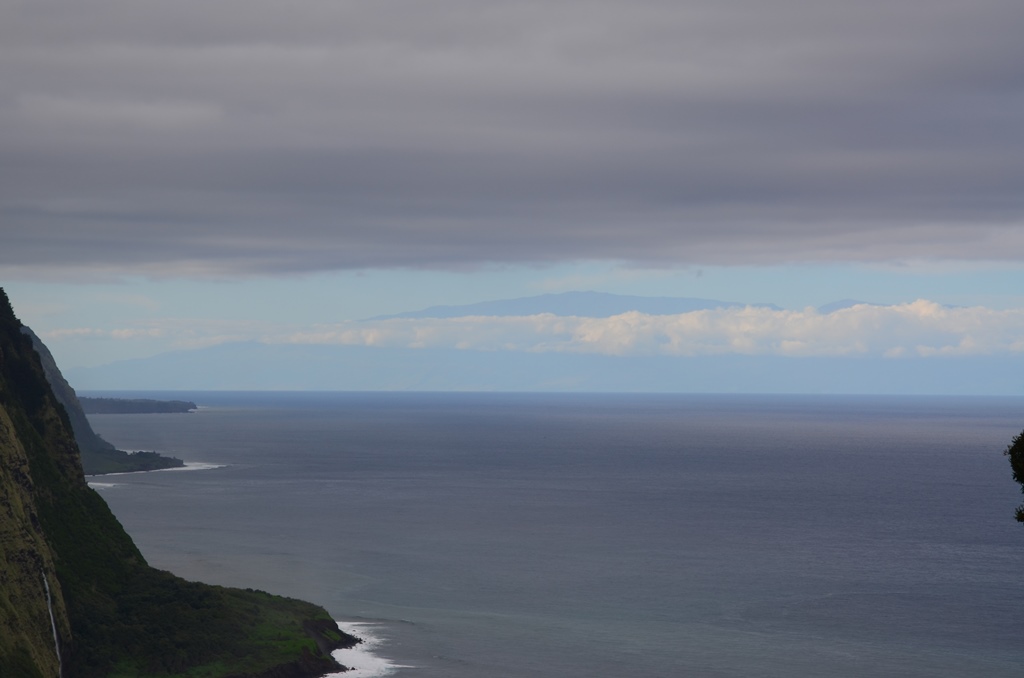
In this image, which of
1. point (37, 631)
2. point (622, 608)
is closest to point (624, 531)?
point (622, 608)

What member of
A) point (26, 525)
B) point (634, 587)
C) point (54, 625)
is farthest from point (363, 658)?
point (634, 587)

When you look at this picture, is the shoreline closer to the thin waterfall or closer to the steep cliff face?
the thin waterfall

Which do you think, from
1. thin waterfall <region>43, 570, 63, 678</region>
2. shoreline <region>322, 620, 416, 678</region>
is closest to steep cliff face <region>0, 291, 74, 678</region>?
thin waterfall <region>43, 570, 63, 678</region>

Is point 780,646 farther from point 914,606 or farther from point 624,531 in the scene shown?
point 624,531

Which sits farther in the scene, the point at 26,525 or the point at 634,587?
the point at 634,587

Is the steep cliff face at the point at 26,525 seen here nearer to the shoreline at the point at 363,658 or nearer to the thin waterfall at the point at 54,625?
the thin waterfall at the point at 54,625

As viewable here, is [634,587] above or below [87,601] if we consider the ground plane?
below

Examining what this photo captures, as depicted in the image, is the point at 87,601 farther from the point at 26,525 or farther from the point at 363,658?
the point at 363,658

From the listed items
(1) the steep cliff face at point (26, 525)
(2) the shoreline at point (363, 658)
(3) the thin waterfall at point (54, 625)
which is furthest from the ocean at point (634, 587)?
(1) the steep cliff face at point (26, 525)

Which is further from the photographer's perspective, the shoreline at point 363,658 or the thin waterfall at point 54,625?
the shoreline at point 363,658
